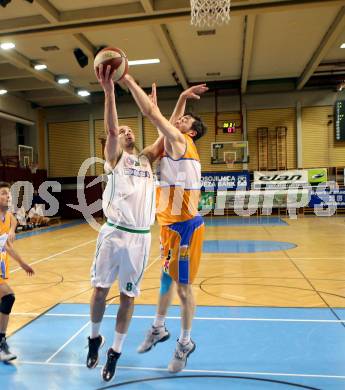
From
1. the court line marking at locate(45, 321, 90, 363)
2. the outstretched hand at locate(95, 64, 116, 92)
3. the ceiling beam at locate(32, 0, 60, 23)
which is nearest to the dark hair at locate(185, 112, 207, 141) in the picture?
the outstretched hand at locate(95, 64, 116, 92)

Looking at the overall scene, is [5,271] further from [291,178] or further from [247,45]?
[291,178]

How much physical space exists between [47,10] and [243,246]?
7541mm

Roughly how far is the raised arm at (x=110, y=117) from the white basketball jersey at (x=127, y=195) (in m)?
0.10

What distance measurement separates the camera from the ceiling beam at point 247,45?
1086 centimetres

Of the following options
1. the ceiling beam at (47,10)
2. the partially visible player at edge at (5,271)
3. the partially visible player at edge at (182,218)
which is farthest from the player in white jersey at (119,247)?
the ceiling beam at (47,10)

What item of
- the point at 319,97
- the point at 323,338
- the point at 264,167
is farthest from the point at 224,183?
the point at 323,338

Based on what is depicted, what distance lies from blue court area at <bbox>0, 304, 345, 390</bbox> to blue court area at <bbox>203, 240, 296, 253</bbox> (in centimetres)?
431

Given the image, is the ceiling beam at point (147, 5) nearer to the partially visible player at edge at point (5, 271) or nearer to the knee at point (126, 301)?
the partially visible player at edge at point (5, 271)

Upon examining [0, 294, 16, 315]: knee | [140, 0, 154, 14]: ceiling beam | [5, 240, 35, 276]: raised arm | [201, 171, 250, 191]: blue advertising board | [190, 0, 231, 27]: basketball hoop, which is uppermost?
[140, 0, 154, 14]: ceiling beam

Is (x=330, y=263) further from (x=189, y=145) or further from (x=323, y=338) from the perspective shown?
(x=189, y=145)

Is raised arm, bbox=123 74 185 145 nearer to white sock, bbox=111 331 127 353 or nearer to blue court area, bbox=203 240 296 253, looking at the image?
white sock, bbox=111 331 127 353

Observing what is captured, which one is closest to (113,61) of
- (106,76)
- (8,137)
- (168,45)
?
(106,76)

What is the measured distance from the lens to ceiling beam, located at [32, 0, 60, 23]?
9330 millimetres

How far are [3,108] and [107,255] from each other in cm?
1607
